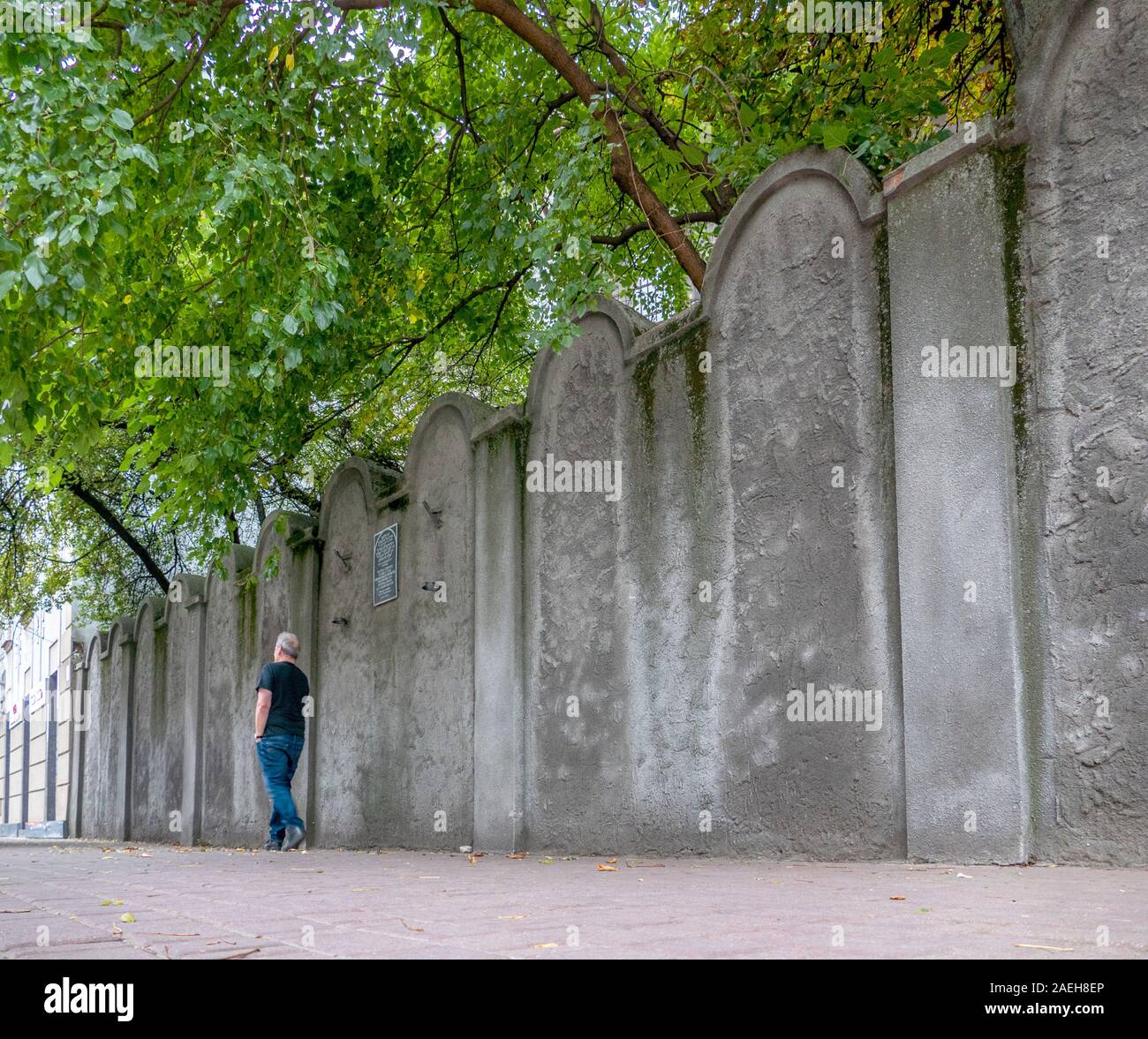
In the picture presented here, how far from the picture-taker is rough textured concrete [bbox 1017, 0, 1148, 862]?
580cm

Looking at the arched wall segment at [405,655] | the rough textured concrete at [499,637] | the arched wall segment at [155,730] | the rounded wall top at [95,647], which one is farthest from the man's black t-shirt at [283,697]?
the rounded wall top at [95,647]

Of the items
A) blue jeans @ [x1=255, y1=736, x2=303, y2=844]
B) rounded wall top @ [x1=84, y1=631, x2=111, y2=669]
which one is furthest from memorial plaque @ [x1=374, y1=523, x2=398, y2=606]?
rounded wall top @ [x1=84, y1=631, x2=111, y2=669]

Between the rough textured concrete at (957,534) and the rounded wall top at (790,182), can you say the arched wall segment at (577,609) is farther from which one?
the rough textured concrete at (957,534)

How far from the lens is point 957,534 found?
649cm

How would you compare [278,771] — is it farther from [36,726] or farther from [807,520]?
[36,726]

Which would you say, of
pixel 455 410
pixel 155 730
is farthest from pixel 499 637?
pixel 155 730

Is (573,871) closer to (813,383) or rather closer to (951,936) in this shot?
(813,383)

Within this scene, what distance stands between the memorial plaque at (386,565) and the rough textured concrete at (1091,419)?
22.3ft

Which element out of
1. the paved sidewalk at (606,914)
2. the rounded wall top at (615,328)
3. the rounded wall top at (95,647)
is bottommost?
the paved sidewalk at (606,914)

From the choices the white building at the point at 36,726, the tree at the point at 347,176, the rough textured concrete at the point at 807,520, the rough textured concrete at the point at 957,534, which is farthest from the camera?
the white building at the point at 36,726

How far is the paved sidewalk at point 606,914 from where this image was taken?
3.81 m

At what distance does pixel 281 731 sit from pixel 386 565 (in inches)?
67.2

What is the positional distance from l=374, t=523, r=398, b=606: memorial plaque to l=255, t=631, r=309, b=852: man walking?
34.8 inches
